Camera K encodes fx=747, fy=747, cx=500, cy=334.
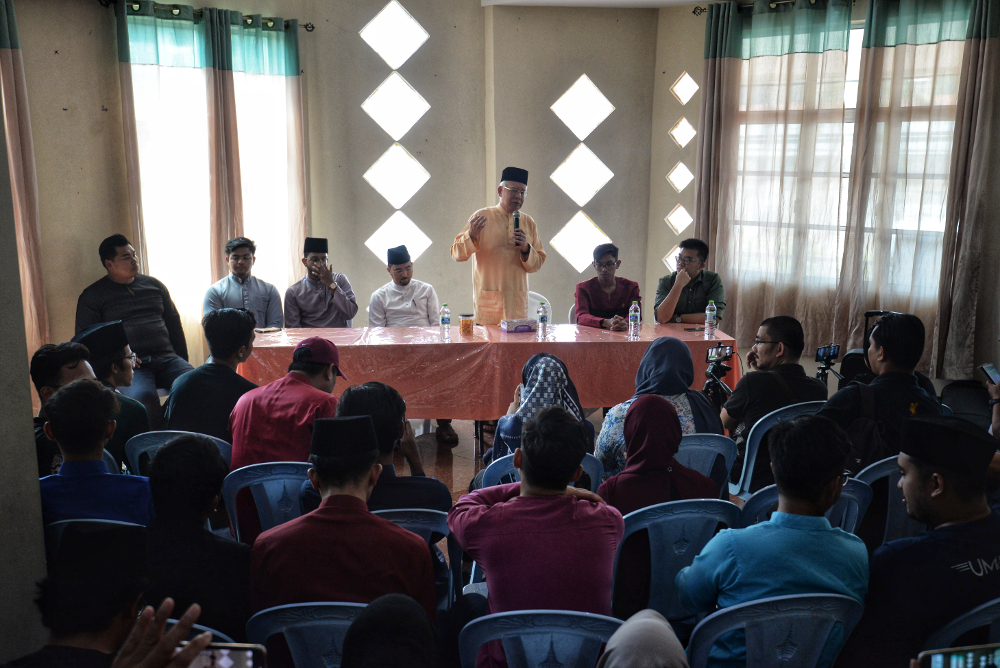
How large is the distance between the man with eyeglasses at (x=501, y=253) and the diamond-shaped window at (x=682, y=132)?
168cm

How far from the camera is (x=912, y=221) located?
522 centimetres

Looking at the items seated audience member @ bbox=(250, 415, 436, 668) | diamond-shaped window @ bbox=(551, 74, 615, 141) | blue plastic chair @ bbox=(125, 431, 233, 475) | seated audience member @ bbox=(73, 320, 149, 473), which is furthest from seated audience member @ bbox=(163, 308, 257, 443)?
diamond-shaped window @ bbox=(551, 74, 615, 141)

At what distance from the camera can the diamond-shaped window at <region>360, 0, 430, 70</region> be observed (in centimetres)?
587

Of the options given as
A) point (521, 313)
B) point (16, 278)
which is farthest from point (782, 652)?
point (521, 313)

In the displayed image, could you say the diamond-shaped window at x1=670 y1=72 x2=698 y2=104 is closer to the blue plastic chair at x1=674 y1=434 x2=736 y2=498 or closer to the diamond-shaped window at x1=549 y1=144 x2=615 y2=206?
the diamond-shaped window at x1=549 y1=144 x2=615 y2=206

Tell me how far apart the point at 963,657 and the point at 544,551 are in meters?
0.83

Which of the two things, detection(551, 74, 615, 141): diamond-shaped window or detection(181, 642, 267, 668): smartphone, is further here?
detection(551, 74, 615, 141): diamond-shaped window

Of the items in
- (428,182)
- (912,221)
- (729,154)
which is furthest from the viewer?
(428,182)

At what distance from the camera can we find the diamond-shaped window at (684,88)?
237 inches

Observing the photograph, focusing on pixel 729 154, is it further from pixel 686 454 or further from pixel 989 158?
pixel 686 454

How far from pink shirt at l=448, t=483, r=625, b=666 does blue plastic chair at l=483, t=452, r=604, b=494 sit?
2.34ft

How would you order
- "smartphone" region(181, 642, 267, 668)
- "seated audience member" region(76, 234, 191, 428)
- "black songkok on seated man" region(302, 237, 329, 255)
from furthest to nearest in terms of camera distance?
"black songkok on seated man" region(302, 237, 329, 255)
"seated audience member" region(76, 234, 191, 428)
"smartphone" region(181, 642, 267, 668)

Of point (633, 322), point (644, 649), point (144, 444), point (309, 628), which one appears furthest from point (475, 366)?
point (644, 649)

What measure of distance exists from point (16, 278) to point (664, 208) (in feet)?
17.0
